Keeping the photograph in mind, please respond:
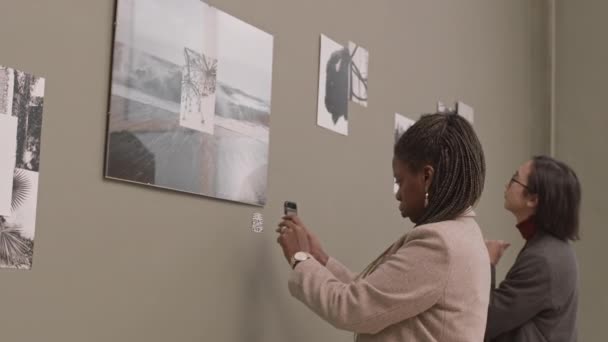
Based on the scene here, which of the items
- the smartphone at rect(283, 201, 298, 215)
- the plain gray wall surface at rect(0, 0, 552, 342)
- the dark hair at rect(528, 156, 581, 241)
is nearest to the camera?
the plain gray wall surface at rect(0, 0, 552, 342)

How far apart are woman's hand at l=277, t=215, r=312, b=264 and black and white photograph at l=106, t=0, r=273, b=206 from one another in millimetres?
166

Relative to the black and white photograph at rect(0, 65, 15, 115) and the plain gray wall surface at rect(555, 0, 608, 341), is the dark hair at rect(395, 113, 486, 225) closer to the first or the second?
the black and white photograph at rect(0, 65, 15, 115)

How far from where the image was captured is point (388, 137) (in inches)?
130

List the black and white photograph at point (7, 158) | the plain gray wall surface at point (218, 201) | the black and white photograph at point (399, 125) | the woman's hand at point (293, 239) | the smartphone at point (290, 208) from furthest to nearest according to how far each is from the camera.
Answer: the black and white photograph at point (399, 125)
the smartphone at point (290, 208)
the woman's hand at point (293, 239)
the plain gray wall surface at point (218, 201)
the black and white photograph at point (7, 158)

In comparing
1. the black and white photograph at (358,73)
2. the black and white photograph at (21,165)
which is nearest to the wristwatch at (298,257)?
the black and white photograph at (21,165)

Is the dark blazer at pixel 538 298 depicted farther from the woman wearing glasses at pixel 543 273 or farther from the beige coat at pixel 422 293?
the beige coat at pixel 422 293

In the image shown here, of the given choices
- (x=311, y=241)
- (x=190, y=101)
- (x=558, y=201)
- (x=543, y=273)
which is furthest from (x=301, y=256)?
(x=558, y=201)

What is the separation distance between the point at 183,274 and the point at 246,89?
0.61m

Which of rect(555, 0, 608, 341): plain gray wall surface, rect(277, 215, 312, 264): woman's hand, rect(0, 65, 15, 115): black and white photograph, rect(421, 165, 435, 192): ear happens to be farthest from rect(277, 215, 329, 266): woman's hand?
rect(555, 0, 608, 341): plain gray wall surface

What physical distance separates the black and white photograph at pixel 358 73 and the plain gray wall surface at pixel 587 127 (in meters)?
2.13

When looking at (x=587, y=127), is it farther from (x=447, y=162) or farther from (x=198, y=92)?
(x=198, y=92)

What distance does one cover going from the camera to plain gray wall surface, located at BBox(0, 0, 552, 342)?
1927 mm

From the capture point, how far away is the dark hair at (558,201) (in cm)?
292

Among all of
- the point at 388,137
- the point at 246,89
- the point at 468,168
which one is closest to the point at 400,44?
the point at 388,137
